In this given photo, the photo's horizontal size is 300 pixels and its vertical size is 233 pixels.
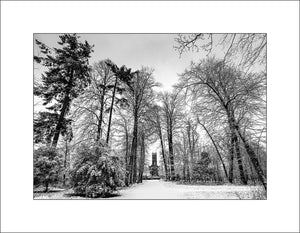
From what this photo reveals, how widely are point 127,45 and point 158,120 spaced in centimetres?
833

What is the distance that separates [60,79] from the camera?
6199 mm

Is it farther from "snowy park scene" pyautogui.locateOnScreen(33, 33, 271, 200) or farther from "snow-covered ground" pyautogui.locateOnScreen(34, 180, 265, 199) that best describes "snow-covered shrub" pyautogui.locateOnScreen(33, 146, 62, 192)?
"snow-covered ground" pyautogui.locateOnScreen(34, 180, 265, 199)

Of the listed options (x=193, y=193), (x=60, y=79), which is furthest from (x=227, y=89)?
(x=60, y=79)

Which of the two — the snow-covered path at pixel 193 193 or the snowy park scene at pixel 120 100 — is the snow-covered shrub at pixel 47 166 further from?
the snow-covered path at pixel 193 193

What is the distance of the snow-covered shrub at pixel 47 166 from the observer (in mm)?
5091

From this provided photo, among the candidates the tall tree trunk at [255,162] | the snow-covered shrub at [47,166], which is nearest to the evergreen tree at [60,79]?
the snow-covered shrub at [47,166]

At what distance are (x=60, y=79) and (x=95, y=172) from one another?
13.2 ft

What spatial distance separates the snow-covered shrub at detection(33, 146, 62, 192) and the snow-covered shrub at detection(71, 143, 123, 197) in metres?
0.88

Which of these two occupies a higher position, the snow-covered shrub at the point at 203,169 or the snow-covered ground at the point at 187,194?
the snow-covered ground at the point at 187,194

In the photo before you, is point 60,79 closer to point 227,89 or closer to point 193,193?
point 227,89

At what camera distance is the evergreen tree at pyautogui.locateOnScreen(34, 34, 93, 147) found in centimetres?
462

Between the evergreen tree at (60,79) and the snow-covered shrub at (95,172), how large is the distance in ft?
4.66
